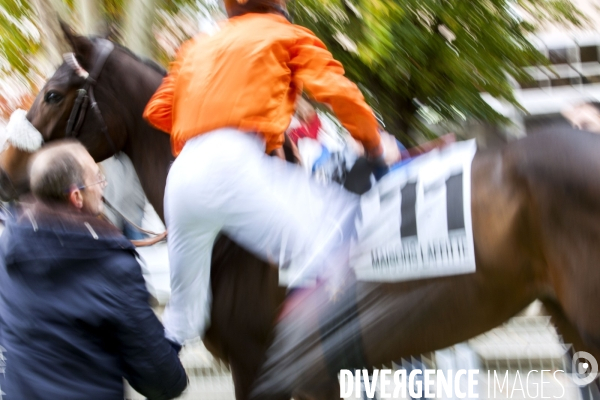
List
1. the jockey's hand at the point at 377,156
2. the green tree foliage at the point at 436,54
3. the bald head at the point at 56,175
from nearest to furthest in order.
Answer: the bald head at the point at 56,175 < the jockey's hand at the point at 377,156 < the green tree foliage at the point at 436,54

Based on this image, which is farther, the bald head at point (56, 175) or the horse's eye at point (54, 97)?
the horse's eye at point (54, 97)

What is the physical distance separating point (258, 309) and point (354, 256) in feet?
2.24

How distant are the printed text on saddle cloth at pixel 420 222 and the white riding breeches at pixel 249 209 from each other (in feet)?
0.38

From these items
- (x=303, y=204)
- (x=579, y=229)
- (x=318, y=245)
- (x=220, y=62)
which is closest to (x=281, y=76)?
(x=220, y=62)

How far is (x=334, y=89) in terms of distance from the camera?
238 centimetres

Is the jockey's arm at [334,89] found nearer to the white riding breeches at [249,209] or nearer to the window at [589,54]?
the white riding breeches at [249,209]

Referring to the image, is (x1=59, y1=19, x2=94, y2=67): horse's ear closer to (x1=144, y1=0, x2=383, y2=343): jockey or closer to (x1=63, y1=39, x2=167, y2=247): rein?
(x1=63, y1=39, x2=167, y2=247): rein

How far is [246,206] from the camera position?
2453 mm

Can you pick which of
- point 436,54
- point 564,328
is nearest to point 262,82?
point 564,328

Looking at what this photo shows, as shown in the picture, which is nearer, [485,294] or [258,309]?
[485,294]

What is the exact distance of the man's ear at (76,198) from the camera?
2.18 meters

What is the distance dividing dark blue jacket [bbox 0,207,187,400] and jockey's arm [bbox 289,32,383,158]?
0.90 m

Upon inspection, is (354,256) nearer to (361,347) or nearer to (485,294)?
(361,347)

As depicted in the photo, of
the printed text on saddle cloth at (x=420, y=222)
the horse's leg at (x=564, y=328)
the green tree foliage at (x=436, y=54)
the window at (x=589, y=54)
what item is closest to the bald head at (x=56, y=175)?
the printed text on saddle cloth at (x=420, y=222)
